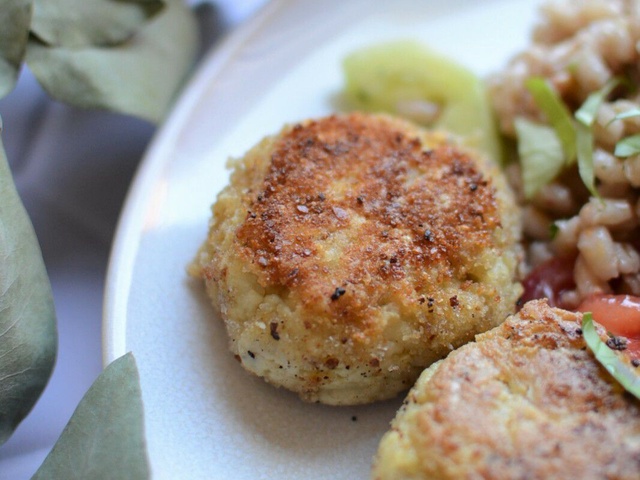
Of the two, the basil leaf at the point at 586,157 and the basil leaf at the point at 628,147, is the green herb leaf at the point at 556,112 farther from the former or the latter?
the basil leaf at the point at 628,147

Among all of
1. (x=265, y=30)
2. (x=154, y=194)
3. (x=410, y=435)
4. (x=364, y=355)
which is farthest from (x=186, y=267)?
(x=265, y=30)

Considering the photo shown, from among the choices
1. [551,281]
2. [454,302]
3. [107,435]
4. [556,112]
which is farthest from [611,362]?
[107,435]

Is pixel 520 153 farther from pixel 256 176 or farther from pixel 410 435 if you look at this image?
pixel 410 435

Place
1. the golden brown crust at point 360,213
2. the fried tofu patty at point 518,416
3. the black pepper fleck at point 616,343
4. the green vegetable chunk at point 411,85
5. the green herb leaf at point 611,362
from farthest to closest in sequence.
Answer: the green vegetable chunk at point 411,85, the golden brown crust at point 360,213, the black pepper fleck at point 616,343, the green herb leaf at point 611,362, the fried tofu patty at point 518,416

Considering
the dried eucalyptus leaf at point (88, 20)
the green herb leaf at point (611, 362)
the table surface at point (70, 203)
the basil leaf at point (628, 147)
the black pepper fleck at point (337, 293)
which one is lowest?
the table surface at point (70, 203)

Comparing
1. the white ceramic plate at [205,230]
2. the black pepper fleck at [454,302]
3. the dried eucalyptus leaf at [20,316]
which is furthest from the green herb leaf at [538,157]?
the dried eucalyptus leaf at [20,316]

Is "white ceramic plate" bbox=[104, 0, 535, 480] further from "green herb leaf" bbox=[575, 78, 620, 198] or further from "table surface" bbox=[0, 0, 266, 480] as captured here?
"green herb leaf" bbox=[575, 78, 620, 198]

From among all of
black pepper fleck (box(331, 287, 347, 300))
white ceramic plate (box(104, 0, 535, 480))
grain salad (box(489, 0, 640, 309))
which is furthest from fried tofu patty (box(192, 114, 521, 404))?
grain salad (box(489, 0, 640, 309))
